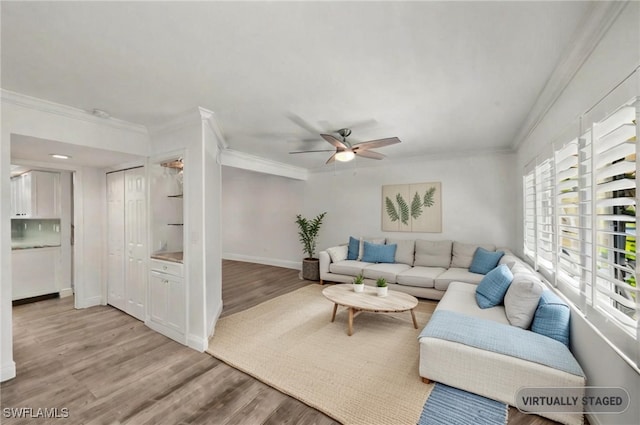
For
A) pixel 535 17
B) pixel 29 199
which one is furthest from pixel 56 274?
pixel 535 17

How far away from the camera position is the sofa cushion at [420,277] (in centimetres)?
431

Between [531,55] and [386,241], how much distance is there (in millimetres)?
4081

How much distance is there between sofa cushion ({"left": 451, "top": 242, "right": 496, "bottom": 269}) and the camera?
15.3 feet

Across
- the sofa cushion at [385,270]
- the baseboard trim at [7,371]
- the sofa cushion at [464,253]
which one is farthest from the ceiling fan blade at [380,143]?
the baseboard trim at [7,371]

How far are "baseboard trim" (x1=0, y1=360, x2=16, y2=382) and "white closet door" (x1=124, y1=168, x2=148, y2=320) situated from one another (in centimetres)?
123

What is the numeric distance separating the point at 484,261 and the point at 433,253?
88 cm

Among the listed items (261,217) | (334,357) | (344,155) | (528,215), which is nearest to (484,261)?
(528,215)

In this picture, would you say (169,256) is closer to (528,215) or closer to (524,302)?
(524,302)

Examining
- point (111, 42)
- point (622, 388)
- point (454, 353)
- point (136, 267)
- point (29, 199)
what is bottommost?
point (454, 353)

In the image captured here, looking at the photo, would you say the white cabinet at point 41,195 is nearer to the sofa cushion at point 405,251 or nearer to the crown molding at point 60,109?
the crown molding at point 60,109

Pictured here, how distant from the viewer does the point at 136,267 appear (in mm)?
3650

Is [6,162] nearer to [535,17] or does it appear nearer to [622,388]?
[535,17]

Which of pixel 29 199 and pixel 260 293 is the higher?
pixel 29 199

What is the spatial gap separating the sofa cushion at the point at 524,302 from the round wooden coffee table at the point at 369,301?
0.99 metres
